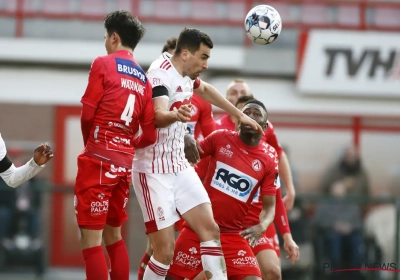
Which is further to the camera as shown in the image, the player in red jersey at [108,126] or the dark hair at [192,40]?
the dark hair at [192,40]

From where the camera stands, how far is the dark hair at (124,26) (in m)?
6.25

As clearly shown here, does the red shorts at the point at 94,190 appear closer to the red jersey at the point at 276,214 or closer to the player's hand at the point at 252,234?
the player's hand at the point at 252,234

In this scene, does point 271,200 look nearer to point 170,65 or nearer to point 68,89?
point 170,65

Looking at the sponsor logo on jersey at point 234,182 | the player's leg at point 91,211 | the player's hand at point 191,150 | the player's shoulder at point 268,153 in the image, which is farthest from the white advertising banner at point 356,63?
the player's leg at point 91,211

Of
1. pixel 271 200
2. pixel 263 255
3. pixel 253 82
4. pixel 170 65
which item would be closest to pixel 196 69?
pixel 170 65

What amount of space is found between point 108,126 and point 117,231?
91 centimetres

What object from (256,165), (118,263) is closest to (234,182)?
(256,165)

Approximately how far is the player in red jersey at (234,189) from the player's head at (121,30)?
1.19 metres

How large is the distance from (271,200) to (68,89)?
8.09 metres

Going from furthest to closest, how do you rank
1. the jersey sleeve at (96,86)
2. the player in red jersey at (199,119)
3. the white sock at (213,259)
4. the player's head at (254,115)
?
the player in red jersey at (199,119) → the player's head at (254,115) → the white sock at (213,259) → the jersey sleeve at (96,86)

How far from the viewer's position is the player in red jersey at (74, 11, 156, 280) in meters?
6.11

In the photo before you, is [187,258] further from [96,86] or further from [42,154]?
[96,86]

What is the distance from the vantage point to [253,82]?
1453 centimetres

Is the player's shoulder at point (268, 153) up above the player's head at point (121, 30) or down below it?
below
